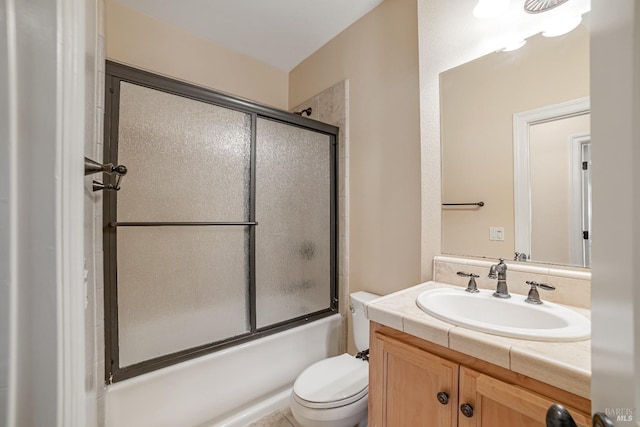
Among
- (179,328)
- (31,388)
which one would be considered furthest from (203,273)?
(31,388)

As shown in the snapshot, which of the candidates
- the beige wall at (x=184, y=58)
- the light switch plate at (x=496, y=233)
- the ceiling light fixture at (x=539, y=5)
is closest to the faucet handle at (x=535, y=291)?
the light switch plate at (x=496, y=233)

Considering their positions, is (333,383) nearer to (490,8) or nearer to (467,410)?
(467,410)

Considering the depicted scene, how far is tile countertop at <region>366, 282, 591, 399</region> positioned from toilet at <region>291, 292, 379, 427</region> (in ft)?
1.77

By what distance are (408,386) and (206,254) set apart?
3.80 ft

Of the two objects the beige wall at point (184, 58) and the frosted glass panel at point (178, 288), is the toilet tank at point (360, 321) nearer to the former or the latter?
the frosted glass panel at point (178, 288)

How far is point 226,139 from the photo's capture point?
1495mm

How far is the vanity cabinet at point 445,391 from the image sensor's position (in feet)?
2.13

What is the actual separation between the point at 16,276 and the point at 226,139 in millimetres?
1287

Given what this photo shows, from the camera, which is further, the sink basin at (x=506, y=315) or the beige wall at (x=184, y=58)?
the beige wall at (x=184, y=58)

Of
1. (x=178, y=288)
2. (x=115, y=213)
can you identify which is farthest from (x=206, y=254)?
(x=115, y=213)

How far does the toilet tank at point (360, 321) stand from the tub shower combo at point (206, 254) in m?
0.30

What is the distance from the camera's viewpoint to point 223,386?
145cm

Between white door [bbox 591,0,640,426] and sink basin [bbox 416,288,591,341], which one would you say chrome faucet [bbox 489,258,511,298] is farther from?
white door [bbox 591,0,640,426]

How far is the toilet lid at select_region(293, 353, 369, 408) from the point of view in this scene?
3.91 feet
